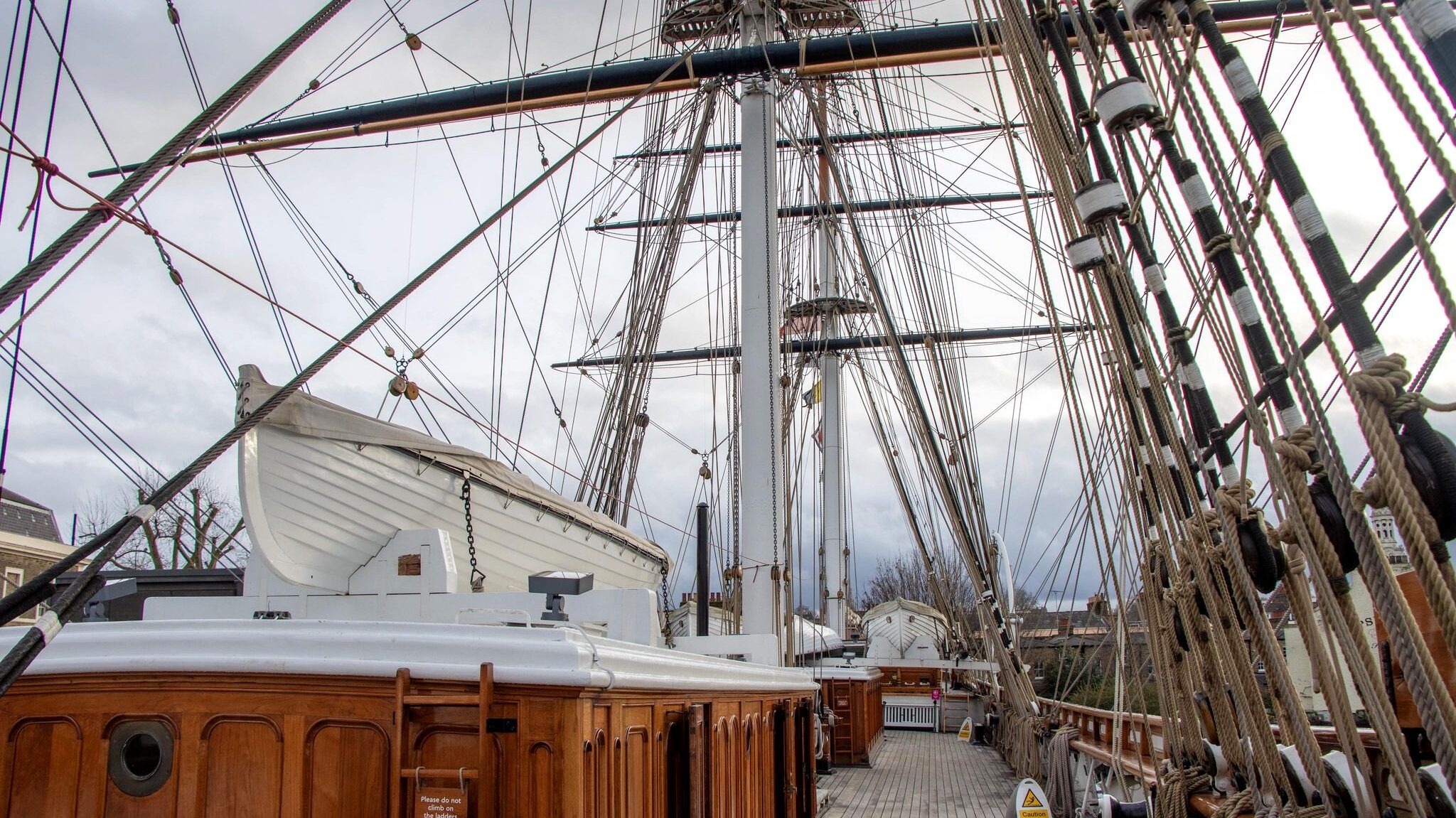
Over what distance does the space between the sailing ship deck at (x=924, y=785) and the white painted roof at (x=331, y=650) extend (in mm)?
9162

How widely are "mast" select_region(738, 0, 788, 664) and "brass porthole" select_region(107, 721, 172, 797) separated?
22.8 feet

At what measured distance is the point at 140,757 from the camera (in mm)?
3703

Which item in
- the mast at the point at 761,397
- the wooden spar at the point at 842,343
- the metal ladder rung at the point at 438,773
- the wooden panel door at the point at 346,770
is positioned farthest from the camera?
the wooden spar at the point at 842,343

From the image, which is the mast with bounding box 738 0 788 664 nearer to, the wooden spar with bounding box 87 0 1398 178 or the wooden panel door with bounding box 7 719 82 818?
the wooden spar with bounding box 87 0 1398 178

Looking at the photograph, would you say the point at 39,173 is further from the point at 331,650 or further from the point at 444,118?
the point at 444,118

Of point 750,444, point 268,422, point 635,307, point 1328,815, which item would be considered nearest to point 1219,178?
point 1328,815

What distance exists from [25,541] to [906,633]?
956 inches

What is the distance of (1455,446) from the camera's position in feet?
8.67

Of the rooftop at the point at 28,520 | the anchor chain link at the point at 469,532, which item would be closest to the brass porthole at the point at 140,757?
the anchor chain link at the point at 469,532

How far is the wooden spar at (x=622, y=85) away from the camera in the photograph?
1260 cm

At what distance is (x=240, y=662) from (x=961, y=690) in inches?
1079

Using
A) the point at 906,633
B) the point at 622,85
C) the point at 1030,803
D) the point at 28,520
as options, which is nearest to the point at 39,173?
the point at 1030,803

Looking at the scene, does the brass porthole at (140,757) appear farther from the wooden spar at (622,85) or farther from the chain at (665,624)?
the wooden spar at (622,85)

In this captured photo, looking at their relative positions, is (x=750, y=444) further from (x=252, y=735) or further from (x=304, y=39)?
(x=252, y=735)
